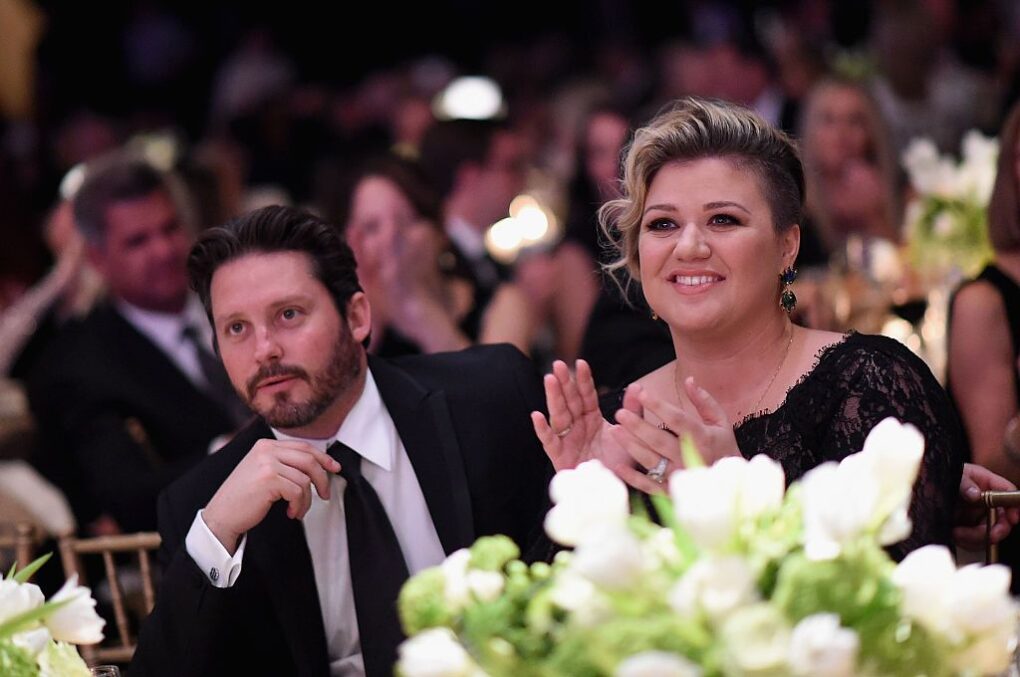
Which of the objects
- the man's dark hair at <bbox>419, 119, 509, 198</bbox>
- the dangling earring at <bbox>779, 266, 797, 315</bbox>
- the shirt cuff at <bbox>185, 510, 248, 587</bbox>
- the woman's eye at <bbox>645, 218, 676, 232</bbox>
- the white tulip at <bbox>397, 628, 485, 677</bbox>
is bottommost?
the white tulip at <bbox>397, 628, 485, 677</bbox>

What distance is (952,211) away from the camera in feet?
14.6

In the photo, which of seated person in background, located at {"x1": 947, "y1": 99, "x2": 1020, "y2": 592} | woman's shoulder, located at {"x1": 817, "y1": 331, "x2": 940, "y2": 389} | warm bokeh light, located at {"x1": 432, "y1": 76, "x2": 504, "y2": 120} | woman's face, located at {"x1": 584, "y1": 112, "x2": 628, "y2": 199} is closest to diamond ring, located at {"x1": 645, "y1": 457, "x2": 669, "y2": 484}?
woman's shoulder, located at {"x1": 817, "y1": 331, "x2": 940, "y2": 389}

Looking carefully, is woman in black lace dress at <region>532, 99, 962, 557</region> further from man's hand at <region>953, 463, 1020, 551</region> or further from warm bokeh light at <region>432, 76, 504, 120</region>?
warm bokeh light at <region>432, 76, 504, 120</region>

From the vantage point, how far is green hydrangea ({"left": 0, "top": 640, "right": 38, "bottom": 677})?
178 centimetres

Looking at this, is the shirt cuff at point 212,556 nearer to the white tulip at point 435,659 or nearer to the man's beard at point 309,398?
the man's beard at point 309,398

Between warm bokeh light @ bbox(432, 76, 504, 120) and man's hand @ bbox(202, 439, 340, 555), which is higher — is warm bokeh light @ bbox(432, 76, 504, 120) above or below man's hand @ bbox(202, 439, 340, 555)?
above

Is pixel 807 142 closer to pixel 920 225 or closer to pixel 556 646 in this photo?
pixel 920 225

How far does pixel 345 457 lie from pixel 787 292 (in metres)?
0.86

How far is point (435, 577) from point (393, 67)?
11.4 metres

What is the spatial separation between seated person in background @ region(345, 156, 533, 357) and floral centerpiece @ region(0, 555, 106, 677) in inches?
94.7

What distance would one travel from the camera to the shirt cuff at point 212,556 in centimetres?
259

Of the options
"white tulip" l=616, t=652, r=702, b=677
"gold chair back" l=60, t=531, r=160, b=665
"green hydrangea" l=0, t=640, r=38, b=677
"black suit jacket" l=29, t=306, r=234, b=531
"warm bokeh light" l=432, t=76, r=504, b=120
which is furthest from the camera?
"warm bokeh light" l=432, t=76, r=504, b=120

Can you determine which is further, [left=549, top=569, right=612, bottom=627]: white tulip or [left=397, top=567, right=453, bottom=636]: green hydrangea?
[left=397, top=567, right=453, bottom=636]: green hydrangea

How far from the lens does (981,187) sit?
443 cm
